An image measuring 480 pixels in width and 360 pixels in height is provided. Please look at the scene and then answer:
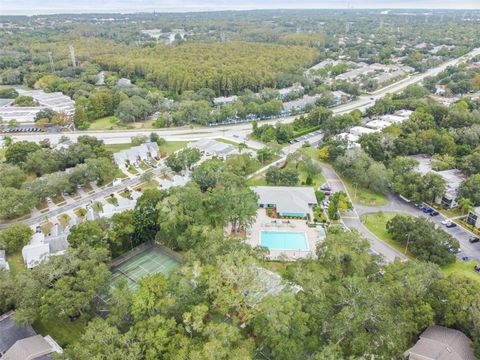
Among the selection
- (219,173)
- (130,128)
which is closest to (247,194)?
(219,173)

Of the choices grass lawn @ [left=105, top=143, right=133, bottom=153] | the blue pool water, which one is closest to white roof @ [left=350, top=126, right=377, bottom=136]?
the blue pool water

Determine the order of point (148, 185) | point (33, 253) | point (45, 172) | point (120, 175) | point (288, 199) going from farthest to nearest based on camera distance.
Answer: point (120, 175)
point (45, 172)
point (148, 185)
point (288, 199)
point (33, 253)

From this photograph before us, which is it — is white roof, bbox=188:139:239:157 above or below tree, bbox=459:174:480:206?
below

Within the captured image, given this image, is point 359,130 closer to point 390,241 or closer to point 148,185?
point 390,241

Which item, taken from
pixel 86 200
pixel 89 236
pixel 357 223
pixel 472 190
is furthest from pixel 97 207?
pixel 472 190

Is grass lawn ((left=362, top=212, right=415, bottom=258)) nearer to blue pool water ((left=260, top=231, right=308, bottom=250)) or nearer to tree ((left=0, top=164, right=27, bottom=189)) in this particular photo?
blue pool water ((left=260, top=231, right=308, bottom=250))
